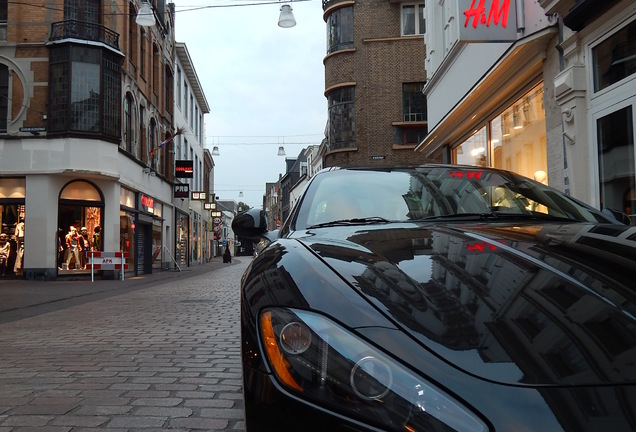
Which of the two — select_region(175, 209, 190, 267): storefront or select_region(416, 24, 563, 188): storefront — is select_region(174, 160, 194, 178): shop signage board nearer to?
select_region(175, 209, 190, 267): storefront

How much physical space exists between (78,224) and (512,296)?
2067cm

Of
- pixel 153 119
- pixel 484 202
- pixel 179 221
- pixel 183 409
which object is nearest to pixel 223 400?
pixel 183 409

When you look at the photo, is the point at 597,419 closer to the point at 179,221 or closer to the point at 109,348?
the point at 109,348

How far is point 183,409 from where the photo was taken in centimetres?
339

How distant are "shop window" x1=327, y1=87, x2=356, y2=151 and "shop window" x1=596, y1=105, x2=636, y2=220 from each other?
1908 cm

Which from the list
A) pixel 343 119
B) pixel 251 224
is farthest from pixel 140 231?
pixel 251 224

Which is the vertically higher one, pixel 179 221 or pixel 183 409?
pixel 179 221

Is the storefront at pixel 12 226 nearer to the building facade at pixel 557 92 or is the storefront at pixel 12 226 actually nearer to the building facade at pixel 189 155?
the building facade at pixel 189 155

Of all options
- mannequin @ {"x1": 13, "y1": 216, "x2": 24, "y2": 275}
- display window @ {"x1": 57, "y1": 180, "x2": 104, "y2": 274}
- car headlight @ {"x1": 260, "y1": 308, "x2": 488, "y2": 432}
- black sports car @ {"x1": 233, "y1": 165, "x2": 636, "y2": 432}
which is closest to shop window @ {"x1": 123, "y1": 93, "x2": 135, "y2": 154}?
display window @ {"x1": 57, "y1": 180, "x2": 104, "y2": 274}

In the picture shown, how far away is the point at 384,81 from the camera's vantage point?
84.2ft

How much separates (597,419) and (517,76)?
923cm

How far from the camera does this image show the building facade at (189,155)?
3316 cm

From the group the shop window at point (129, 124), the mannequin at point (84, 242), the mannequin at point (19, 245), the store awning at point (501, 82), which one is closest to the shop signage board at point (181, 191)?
the shop window at point (129, 124)

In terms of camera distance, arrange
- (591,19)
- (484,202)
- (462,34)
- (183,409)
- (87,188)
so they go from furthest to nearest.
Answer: (87,188) < (462,34) < (591,19) < (183,409) < (484,202)
